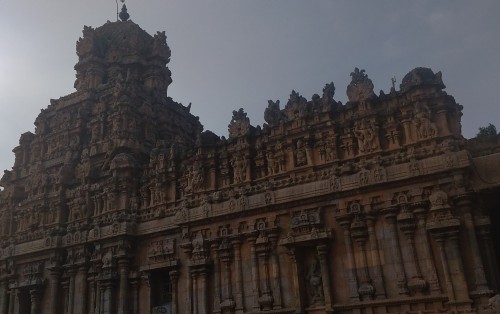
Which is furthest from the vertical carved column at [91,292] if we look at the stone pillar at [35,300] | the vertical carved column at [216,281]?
the vertical carved column at [216,281]

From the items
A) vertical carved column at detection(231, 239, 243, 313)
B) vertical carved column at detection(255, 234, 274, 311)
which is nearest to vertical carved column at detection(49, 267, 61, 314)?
vertical carved column at detection(231, 239, 243, 313)

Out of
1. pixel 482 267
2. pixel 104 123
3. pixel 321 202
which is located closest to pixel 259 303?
pixel 321 202

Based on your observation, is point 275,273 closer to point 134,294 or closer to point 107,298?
point 134,294

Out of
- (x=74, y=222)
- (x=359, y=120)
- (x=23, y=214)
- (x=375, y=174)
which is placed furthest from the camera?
(x=23, y=214)

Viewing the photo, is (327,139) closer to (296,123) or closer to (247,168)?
(296,123)

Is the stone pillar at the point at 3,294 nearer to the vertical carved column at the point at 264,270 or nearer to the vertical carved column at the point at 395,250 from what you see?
the vertical carved column at the point at 264,270

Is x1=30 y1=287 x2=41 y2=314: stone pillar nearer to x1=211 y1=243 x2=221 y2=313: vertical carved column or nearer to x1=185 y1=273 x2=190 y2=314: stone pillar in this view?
x1=185 y1=273 x2=190 y2=314: stone pillar

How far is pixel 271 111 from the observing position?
72.8 ft

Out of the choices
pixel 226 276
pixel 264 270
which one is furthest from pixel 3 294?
pixel 264 270

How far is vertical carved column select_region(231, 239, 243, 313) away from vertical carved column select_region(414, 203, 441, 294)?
6973mm

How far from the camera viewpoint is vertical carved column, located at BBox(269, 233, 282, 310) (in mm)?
19156

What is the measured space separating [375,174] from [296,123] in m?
4.25

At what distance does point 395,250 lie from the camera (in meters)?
17.4

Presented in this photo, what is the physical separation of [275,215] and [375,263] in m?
4.38
